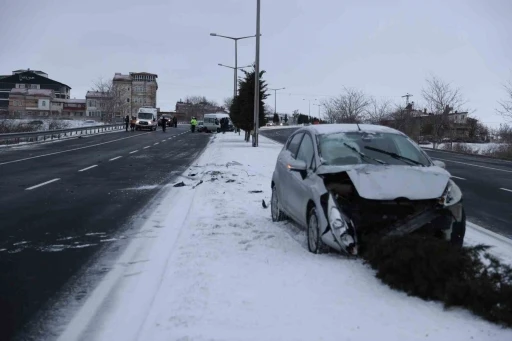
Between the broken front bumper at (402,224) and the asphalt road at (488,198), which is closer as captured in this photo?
the broken front bumper at (402,224)

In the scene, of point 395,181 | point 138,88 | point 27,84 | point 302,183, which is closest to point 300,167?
point 302,183

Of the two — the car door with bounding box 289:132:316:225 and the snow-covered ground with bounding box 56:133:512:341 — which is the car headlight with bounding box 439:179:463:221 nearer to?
the snow-covered ground with bounding box 56:133:512:341

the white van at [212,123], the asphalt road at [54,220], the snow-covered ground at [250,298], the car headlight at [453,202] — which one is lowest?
the asphalt road at [54,220]

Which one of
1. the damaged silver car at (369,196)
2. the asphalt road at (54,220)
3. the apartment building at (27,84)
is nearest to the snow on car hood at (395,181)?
the damaged silver car at (369,196)

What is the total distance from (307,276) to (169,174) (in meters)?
11.9

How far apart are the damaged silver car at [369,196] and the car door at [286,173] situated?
0.51 meters

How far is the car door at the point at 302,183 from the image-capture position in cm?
637

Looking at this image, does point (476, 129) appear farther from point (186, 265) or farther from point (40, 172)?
point (186, 265)

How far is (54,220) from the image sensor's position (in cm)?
856

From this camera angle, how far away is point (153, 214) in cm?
929

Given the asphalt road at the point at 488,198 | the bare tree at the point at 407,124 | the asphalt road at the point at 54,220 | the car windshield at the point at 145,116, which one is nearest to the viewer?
the asphalt road at the point at 54,220

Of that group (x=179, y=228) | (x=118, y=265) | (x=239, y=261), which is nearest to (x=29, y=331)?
(x=118, y=265)

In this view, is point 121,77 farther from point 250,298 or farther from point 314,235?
point 250,298

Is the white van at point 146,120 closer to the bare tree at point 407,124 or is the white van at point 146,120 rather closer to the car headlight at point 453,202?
the bare tree at point 407,124
